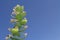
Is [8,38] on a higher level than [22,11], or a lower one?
lower

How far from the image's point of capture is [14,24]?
347 inches

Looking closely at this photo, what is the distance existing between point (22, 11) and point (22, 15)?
0.10 m

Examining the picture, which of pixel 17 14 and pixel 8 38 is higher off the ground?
pixel 17 14

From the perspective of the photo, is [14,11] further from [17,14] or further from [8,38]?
[8,38]

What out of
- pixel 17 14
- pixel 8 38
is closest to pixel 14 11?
pixel 17 14

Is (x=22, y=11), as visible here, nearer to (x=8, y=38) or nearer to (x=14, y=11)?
(x=14, y=11)

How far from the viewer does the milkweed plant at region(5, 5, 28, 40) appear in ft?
28.4

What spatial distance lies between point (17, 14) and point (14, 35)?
18.7 inches

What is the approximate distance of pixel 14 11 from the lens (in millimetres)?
8852

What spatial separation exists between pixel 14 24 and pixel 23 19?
0.77 ft

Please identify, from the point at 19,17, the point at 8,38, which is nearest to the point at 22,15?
the point at 19,17

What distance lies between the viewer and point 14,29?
28.2 ft

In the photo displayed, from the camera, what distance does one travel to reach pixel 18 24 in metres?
8.80

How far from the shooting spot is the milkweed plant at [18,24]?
8.66 meters
